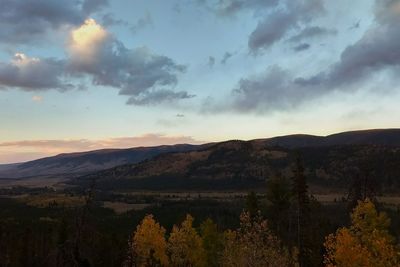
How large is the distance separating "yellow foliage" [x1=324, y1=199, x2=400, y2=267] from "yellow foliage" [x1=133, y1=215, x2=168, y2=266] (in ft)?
110

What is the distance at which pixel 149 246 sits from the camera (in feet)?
273

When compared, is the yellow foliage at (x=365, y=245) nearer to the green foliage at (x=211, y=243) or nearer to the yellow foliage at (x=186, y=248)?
the green foliage at (x=211, y=243)

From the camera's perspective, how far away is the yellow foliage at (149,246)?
7994cm

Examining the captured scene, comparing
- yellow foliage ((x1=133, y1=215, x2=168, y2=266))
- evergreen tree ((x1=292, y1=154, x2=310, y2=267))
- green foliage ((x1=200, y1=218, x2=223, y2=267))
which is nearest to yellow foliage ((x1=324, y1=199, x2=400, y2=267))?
evergreen tree ((x1=292, y1=154, x2=310, y2=267))

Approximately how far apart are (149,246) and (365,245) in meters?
41.0

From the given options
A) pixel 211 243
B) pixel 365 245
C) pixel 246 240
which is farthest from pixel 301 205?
pixel 246 240

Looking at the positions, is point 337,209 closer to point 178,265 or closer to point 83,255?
point 178,265

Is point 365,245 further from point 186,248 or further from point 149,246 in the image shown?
point 149,246

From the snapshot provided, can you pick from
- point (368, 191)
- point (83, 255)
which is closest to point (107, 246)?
point (368, 191)

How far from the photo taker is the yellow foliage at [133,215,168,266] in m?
79.9

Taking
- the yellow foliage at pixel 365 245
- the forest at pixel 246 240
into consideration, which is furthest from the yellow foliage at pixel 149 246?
the yellow foliage at pixel 365 245

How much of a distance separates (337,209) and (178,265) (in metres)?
126

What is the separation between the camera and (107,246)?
311 ft

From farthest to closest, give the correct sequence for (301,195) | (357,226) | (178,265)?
(178,265)
(301,195)
(357,226)
